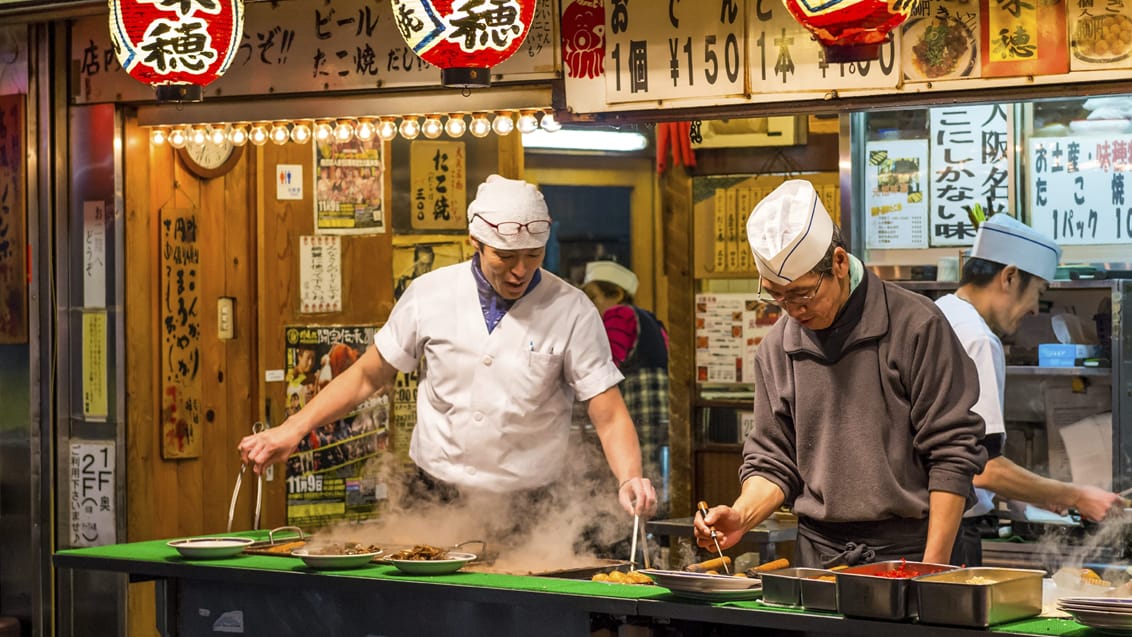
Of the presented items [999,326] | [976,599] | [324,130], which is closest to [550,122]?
[324,130]

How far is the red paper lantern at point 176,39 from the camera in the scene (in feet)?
21.4

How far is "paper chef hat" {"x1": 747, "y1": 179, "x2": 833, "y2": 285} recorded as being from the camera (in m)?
4.66

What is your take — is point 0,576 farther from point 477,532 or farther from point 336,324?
point 477,532

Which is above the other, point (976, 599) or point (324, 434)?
point (324, 434)

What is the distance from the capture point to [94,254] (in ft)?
26.8

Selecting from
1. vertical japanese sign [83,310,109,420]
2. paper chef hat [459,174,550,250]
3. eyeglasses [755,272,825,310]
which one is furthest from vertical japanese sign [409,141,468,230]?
eyeglasses [755,272,825,310]

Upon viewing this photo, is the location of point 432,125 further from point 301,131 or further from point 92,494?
point 92,494

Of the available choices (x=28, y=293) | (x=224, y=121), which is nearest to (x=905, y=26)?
(x=224, y=121)

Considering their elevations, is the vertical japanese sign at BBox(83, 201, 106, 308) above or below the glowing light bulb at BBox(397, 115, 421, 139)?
below

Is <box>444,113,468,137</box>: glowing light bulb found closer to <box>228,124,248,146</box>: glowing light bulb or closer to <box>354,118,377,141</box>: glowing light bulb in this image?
<box>354,118,377,141</box>: glowing light bulb

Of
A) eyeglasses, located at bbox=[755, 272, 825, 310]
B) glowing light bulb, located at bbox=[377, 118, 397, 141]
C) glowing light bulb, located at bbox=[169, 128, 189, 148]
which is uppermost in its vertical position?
glowing light bulb, located at bbox=[169, 128, 189, 148]

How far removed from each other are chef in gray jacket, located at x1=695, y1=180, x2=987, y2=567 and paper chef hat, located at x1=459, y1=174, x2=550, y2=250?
1.47 meters

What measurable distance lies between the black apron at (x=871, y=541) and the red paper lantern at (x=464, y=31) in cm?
235

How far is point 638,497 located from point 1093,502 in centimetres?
235
